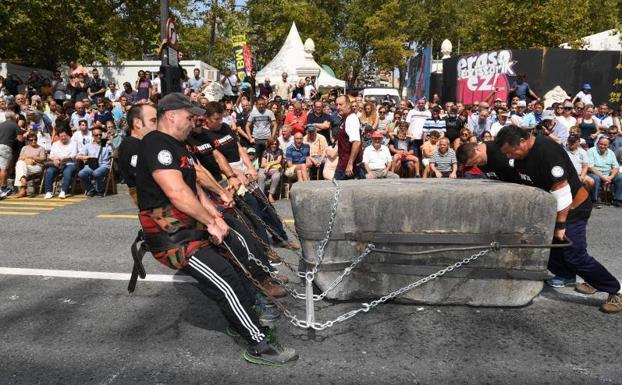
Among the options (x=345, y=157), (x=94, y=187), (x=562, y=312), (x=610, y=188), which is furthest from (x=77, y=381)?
(x=610, y=188)

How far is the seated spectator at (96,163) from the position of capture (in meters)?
10.9

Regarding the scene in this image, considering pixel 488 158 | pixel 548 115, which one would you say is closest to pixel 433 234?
pixel 488 158

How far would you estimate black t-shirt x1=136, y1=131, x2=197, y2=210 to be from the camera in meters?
3.26

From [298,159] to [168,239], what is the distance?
25.2ft

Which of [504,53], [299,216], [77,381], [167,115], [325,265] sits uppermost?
[504,53]

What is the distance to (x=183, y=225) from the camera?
3416 mm

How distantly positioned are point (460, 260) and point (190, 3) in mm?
39644

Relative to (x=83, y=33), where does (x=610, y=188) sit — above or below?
below

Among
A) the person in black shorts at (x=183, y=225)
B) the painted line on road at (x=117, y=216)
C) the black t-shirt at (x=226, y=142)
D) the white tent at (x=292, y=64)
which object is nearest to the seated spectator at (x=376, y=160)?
the painted line on road at (x=117, y=216)

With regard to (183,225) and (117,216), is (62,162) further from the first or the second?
(183,225)

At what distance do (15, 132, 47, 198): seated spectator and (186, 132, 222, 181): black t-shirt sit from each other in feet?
24.1

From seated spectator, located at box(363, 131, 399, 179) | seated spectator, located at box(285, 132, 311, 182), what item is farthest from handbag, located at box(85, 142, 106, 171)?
seated spectator, located at box(363, 131, 399, 179)

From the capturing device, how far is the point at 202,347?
3.74 meters

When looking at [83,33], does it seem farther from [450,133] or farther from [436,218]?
[436,218]
